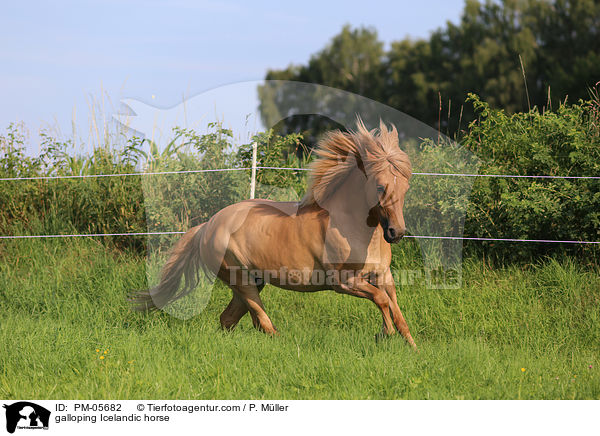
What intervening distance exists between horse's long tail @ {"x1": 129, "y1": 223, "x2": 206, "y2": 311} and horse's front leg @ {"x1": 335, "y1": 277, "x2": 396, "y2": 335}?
144 centimetres

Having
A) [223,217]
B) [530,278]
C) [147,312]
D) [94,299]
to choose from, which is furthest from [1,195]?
[530,278]

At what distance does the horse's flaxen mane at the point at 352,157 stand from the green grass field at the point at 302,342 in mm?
1264

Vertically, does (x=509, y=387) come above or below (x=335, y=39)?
below

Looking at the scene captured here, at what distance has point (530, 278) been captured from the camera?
611 centimetres

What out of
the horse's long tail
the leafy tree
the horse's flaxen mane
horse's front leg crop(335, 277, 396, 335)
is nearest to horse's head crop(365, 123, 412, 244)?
the horse's flaxen mane

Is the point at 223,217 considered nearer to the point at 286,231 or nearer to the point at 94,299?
the point at 286,231

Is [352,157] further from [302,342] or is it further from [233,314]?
[233,314]

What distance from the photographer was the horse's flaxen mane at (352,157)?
399cm

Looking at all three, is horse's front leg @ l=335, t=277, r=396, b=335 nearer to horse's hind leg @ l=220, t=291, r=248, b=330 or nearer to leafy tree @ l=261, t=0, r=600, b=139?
horse's hind leg @ l=220, t=291, r=248, b=330
